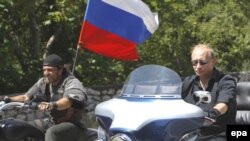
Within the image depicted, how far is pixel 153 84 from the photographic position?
3814mm

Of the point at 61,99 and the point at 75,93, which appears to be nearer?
the point at 61,99

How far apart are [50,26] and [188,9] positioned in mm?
4751

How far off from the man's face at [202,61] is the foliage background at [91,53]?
13.5 feet

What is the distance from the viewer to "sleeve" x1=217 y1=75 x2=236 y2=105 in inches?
171

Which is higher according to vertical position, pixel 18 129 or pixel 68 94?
pixel 68 94

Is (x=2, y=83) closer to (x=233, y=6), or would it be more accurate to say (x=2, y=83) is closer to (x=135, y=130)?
(x=135, y=130)

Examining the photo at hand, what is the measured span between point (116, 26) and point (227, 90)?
195 cm

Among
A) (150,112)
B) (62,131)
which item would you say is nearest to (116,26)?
(62,131)

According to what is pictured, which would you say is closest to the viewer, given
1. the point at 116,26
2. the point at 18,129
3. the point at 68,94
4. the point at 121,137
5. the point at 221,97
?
the point at 121,137

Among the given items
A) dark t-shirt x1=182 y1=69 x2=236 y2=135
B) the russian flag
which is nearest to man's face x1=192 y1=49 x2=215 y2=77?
dark t-shirt x1=182 y1=69 x2=236 y2=135

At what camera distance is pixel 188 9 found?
14.8m

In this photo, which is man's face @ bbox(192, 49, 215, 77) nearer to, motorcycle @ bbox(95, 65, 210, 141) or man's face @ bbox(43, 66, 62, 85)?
motorcycle @ bbox(95, 65, 210, 141)

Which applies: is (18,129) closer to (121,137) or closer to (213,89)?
(121,137)

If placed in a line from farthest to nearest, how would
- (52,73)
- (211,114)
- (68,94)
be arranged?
(52,73) < (68,94) < (211,114)
